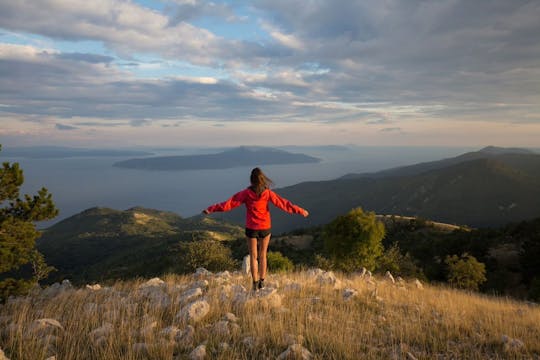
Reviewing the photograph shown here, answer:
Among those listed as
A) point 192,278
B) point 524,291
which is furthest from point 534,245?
point 192,278

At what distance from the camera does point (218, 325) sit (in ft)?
17.1

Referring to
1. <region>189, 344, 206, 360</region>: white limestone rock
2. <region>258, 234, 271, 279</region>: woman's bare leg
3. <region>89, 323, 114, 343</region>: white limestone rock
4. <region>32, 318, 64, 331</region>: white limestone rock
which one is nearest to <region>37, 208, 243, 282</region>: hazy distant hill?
<region>258, 234, 271, 279</region>: woman's bare leg

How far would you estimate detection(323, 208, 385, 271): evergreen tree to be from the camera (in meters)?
23.9

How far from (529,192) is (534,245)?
162038mm

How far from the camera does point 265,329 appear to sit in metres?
5.16

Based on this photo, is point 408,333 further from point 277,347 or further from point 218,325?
point 218,325

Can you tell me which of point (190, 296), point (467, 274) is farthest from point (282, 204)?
point (467, 274)

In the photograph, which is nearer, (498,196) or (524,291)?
(524,291)

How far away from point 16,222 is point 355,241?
843 inches

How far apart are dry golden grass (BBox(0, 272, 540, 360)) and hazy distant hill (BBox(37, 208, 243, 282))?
167ft

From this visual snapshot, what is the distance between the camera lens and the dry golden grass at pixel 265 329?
4.51m

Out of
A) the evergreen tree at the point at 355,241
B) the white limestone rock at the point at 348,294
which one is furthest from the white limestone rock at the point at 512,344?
the evergreen tree at the point at 355,241

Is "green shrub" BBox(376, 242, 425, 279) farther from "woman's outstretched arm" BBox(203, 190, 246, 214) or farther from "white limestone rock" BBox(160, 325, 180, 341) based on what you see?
"white limestone rock" BBox(160, 325, 180, 341)

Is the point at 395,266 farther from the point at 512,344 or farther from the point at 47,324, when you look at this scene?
the point at 47,324
